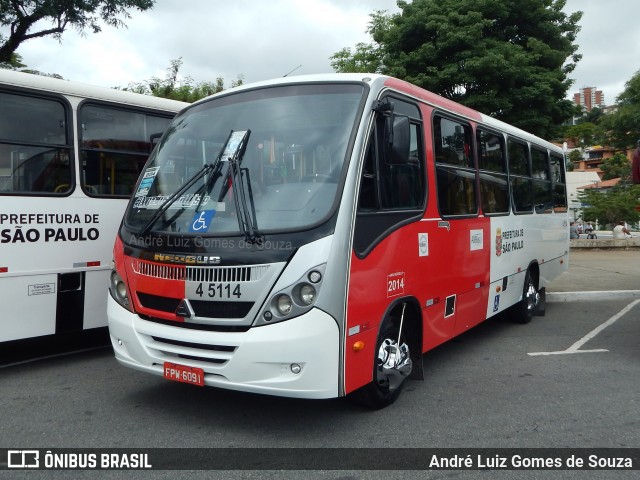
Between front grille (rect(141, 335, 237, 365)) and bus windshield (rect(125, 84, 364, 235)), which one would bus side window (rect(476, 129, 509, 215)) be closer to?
bus windshield (rect(125, 84, 364, 235))

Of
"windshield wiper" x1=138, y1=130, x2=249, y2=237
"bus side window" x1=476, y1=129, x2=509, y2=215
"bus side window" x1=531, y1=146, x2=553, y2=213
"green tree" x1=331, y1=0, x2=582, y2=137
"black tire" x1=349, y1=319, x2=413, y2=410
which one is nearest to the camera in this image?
"windshield wiper" x1=138, y1=130, x2=249, y2=237

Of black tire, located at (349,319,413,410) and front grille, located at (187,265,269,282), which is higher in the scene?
front grille, located at (187,265,269,282)

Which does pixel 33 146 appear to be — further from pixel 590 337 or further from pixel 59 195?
pixel 590 337

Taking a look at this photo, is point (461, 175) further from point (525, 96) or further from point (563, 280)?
point (525, 96)

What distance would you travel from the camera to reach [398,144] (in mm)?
4742

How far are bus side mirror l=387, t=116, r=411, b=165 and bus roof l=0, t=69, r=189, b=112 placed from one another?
359 centimetres

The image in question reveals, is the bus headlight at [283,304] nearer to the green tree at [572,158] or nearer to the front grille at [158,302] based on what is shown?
the front grille at [158,302]

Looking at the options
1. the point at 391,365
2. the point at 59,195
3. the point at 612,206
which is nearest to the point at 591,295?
the point at 391,365

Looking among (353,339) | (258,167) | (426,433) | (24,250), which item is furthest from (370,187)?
(24,250)

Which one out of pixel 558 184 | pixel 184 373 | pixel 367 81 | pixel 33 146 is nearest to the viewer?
pixel 184 373

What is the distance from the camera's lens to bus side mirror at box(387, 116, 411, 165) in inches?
186

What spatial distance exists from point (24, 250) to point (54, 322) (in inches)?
32.4

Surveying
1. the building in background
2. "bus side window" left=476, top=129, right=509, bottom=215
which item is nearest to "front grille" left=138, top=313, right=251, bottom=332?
"bus side window" left=476, top=129, right=509, bottom=215

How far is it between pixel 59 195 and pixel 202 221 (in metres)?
2.48
